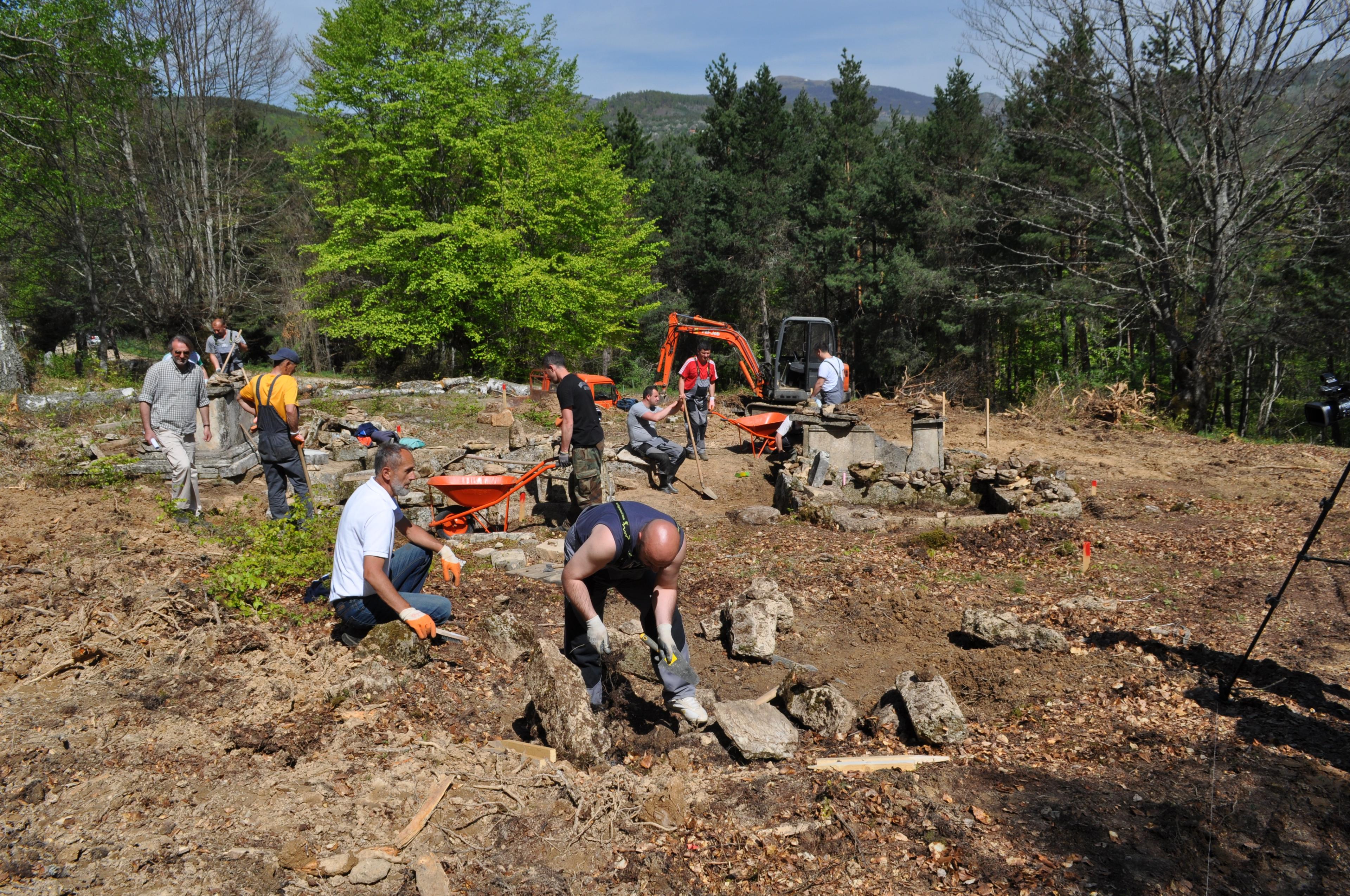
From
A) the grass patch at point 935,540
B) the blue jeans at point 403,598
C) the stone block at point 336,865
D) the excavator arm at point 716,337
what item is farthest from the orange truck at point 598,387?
the stone block at point 336,865

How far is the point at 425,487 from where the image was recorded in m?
8.63

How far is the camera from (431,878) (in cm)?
273

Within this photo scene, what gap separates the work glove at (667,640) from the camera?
366 centimetres

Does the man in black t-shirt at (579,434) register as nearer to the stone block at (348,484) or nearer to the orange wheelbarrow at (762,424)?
the stone block at (348,484)

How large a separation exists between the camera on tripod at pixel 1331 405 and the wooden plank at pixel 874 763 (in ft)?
Result: 9.34

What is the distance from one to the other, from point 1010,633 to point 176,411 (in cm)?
695

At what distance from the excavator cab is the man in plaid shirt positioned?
10632mm

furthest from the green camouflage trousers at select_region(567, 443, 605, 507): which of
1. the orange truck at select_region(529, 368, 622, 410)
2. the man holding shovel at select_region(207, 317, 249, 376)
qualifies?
the orange truck at select_region(529, 368, 622, 410)

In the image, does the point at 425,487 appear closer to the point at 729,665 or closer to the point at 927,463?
the point at 729,665

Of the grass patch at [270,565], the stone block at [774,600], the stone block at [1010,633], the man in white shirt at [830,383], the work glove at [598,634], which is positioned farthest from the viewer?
the man in white shirt at [830,383]

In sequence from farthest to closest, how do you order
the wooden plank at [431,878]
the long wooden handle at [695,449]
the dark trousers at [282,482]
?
the long wooden handle at [695,449]
the dark trousers at [282,482]
the wooden plank at [431,878]

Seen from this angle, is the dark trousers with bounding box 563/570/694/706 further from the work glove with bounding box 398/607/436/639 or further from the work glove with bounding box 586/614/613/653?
the work glove with bounding box 398/607/436/639

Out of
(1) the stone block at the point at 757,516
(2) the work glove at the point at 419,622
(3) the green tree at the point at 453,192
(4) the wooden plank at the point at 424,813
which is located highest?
(3) the green tree at the point at 453,192

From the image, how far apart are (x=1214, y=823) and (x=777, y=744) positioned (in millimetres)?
1838
